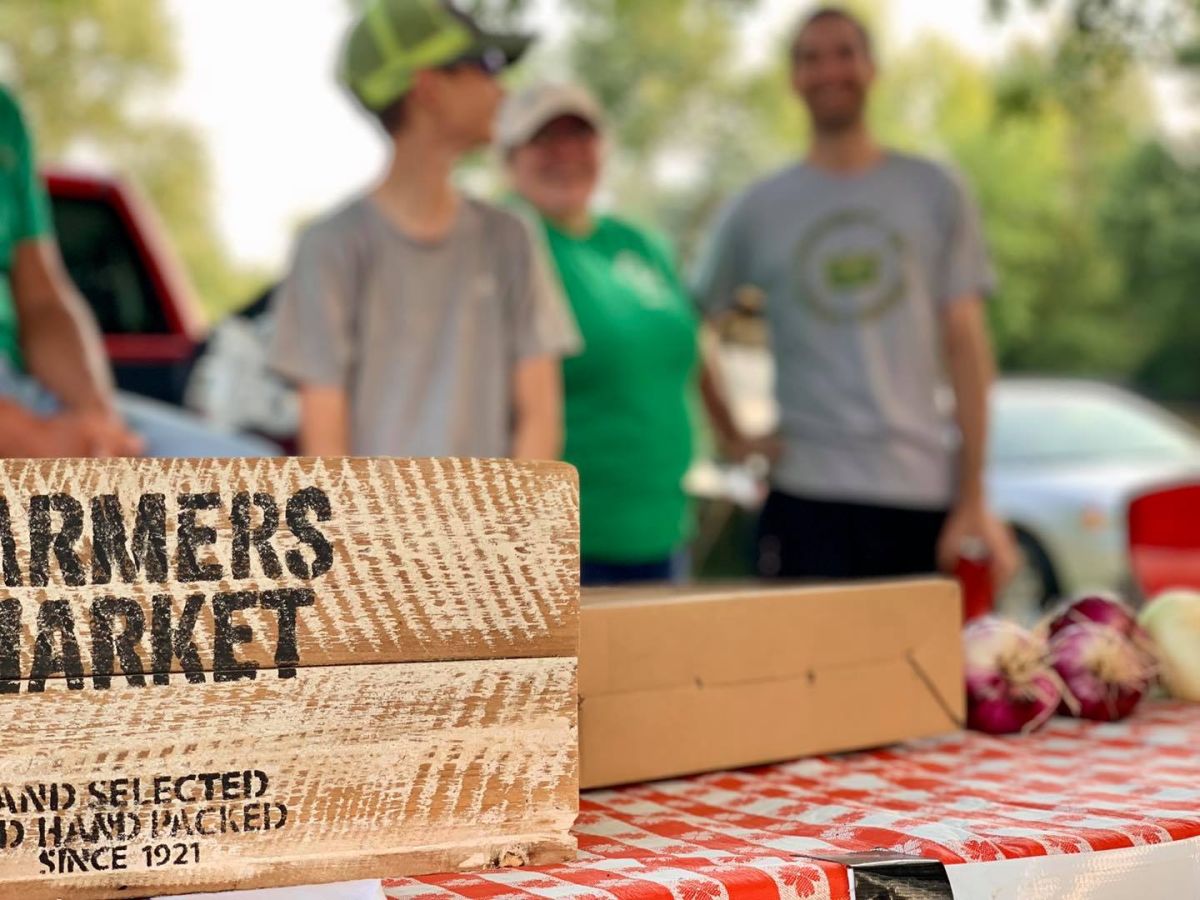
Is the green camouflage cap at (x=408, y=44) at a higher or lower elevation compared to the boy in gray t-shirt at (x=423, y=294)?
higher

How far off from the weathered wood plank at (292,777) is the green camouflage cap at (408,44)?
5.51 ft

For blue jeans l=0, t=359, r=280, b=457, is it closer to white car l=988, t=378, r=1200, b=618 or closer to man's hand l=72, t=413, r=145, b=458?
man's hand l=72, t=413, r=145, b=458

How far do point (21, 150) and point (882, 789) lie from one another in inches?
63.0

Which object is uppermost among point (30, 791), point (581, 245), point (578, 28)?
point (578, 28)

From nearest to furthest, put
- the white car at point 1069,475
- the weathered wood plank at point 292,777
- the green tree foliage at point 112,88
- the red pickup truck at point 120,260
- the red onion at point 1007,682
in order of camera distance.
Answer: the weathered wood plank at point 292,777 < the red onion at point 1007,682 < the red pickup truck at point 120,260 < the white car at point 1069,475 < the green tree foliage at point 112,88

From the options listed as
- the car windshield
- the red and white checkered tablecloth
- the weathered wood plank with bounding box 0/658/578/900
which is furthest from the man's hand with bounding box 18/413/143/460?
the car windshield

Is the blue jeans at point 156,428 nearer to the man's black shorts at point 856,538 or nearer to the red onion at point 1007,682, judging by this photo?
the man's black shorts at point 856,538

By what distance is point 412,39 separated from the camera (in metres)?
2.52

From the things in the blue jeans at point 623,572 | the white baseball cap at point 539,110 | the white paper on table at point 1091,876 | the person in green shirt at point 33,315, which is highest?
the white baseball cap at point 539,110

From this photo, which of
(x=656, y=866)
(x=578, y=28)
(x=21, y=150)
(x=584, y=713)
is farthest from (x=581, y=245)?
(x=578, y=28)

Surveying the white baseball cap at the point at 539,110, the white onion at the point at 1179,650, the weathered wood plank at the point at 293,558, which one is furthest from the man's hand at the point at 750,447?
the weathered wood plank at the point at 293,558

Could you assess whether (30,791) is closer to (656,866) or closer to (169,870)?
(169,870)

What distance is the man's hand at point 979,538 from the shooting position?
9.85 ft

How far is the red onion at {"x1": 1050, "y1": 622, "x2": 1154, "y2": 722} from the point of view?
1735mm
